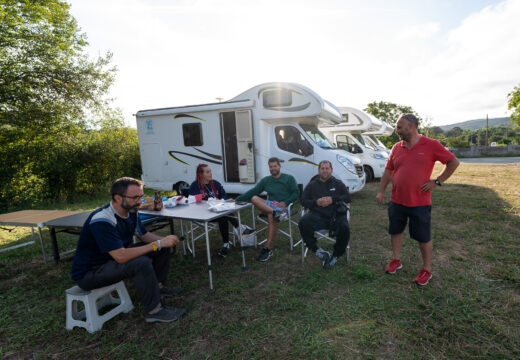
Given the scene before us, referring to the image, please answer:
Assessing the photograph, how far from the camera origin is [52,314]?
271 centimetres

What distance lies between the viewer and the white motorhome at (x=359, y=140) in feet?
30.6

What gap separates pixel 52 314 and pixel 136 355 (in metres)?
1.26

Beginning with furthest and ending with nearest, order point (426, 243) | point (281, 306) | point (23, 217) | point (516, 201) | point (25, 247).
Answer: point (516, 201), point (25, 247), point (23, 217), point (426, 243), point (281, 306)

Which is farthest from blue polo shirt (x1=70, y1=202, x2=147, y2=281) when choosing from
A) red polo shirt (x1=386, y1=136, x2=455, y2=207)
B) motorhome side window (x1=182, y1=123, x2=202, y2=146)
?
motorhome side window (x1=182, y1=123, x2=202, y2=146)

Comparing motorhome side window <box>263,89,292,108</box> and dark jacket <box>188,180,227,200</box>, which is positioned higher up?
motorhome side window <box>263,89,292,108</box>

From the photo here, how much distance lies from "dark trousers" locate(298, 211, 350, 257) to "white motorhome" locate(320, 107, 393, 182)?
6.10 m

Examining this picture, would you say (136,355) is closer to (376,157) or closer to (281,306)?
(281,306)

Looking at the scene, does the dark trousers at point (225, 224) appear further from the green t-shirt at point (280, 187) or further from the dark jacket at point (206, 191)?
the green t-shirt at point (280, 187)

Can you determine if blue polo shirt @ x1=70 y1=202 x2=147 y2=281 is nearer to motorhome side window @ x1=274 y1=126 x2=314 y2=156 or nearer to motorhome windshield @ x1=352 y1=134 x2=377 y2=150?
motorhome side window @ x1=274 y1=126 x2=314 y2=156

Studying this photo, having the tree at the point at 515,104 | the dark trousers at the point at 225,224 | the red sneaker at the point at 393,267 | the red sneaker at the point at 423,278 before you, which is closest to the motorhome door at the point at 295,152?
the dark trousers at the point at 225,224

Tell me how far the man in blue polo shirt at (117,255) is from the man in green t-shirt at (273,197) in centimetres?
Answer: 151

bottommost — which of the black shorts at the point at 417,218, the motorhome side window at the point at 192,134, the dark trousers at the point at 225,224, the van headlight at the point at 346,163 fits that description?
the dark trousers at the point at 225,224

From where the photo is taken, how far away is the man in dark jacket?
11.0ft

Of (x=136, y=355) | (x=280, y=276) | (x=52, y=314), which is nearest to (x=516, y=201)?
(x=280, y=276)
